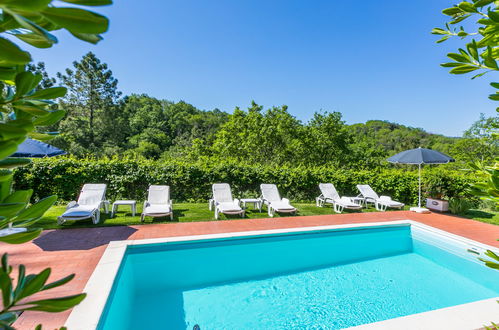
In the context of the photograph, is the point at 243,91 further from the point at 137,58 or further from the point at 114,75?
the point at 114,75

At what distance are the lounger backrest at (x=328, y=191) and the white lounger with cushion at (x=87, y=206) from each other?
8.61 metres

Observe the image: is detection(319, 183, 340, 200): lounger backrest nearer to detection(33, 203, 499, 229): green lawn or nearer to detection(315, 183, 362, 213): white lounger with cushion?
detection(315, 183, 362, 213): white lounger with cushion

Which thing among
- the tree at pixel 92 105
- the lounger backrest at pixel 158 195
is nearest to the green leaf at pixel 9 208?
the lounger backrest at pixel 158 195

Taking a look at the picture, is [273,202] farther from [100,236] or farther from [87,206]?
[87,206]

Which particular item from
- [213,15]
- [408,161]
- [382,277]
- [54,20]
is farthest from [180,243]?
[213,15]

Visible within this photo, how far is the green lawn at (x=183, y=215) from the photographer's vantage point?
7.15 m

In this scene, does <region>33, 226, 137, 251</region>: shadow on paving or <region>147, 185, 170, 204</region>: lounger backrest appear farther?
<region>147, 185, 170, 204</region>: lounger backrest

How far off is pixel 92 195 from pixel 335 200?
9.04 m

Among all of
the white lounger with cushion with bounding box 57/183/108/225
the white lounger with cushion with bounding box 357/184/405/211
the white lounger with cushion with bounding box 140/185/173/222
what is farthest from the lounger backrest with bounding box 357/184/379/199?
the white lounger with cushion with bounding box 57/183/108/225

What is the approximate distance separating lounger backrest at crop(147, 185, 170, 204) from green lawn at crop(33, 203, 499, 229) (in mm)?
594

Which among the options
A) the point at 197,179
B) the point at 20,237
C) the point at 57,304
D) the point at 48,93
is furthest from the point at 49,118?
the point at 197,179

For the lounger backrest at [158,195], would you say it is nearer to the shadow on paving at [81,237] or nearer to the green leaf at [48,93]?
the shadow on paving at [81,237]

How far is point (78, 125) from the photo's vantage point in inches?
1277

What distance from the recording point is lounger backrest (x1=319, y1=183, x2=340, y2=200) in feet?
35.8
